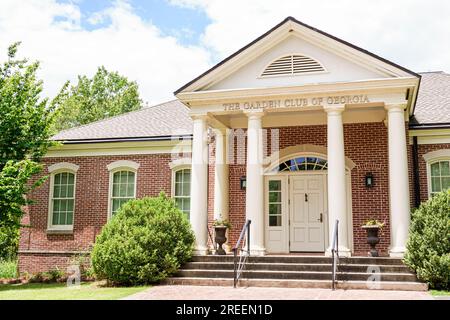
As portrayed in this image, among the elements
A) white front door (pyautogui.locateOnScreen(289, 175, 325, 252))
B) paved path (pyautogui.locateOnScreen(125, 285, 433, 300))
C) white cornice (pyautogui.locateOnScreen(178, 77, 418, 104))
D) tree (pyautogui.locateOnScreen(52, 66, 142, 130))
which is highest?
tree (pyautogui.locateOnScreen(52, 66, 142, 130))

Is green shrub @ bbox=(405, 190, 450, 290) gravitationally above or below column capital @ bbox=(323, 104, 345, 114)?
below

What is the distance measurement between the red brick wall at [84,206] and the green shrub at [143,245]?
3.94 metres

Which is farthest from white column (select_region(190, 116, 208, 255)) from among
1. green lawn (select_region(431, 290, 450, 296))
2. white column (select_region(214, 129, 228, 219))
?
green lawn (select_region(431, 290, 450, 296))

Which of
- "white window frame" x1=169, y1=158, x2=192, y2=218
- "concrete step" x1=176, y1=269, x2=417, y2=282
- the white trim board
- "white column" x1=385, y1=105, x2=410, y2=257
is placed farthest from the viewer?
the white trim board

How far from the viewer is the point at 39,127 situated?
1575cm

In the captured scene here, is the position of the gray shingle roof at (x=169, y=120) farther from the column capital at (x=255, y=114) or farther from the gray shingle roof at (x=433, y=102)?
the column capital at (x=255, y=114)

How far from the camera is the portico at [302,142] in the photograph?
12.5 m

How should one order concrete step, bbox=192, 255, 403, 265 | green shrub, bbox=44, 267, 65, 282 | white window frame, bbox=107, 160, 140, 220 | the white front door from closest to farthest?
concrete step, bbox=192, 255, 403, 265, the white front door, green shrub, bbox=44, 267, 65, 282, white window frame, bbox=107, 160, 140, 220

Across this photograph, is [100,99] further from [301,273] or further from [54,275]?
[301,273]

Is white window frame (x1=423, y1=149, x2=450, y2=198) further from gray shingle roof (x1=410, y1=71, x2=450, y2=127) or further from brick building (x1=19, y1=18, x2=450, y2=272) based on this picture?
gray shingle roof (x1=410, y1=71, x2=450, y2=127)

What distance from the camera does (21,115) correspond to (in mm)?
15312

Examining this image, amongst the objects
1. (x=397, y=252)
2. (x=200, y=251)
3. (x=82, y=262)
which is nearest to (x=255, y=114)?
(x=200, y=251)

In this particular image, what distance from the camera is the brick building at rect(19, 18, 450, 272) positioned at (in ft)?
41.9

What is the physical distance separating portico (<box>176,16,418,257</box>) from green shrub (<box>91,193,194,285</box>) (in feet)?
3.02
